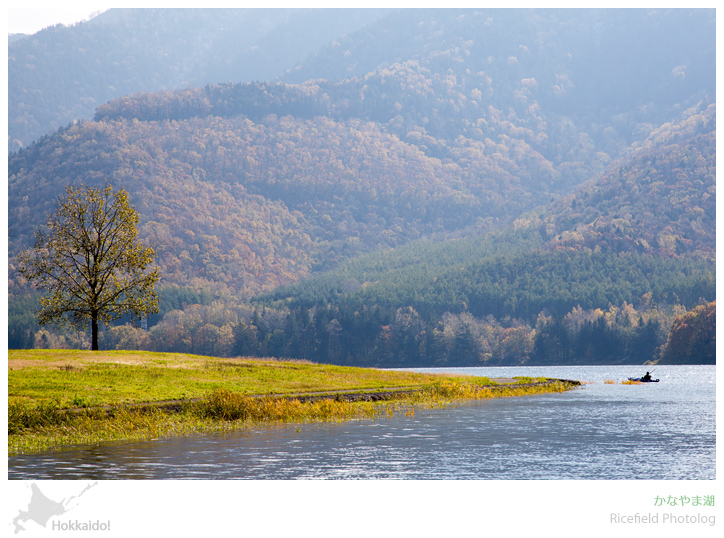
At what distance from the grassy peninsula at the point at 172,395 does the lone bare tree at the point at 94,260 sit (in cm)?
660

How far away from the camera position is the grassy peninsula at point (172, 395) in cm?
3628

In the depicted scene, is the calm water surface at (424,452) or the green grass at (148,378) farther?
the green grass at (148,378)

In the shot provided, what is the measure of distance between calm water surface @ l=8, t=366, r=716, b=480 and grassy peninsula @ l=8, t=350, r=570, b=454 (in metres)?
2.47

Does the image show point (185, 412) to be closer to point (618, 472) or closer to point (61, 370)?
point (61, 370)

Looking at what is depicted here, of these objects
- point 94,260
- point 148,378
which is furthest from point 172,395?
point 94,260

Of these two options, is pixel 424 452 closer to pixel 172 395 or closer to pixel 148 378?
pixel 172 395

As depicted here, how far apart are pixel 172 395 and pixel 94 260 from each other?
2816cm

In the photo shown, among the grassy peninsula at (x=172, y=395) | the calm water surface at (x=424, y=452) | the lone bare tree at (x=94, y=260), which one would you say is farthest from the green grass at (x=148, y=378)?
the calm water surface at (x=424, y=452)

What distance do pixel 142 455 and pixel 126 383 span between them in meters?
18.9

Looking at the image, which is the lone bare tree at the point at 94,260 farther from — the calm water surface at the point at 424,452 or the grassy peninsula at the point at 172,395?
the calm water surface at the point at 424,452

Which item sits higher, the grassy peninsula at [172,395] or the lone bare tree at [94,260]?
the lone bare tree at [94,260]

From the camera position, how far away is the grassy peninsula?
36.3 meters

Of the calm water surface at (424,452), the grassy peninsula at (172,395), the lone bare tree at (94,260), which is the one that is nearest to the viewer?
the calm water surface at (424,452)
